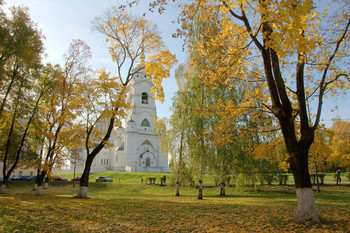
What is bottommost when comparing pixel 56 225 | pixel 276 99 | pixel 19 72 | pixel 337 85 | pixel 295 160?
pixel 56 225

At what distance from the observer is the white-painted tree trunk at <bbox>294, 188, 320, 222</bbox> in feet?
21.5

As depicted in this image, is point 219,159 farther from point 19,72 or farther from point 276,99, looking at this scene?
point 19,72

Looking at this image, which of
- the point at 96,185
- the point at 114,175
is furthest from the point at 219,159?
the point at 114,175

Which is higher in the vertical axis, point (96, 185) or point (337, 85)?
point (337, 85)

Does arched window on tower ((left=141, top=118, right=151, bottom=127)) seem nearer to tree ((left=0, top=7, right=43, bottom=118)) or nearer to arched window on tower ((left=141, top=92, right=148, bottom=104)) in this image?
arched window on tower ((left=141, top=92, right=148, bottom=104))

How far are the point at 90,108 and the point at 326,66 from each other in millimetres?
14163

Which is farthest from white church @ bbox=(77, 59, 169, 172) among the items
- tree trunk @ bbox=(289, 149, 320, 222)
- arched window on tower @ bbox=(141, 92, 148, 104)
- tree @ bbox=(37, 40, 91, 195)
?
tree trunk @ bbox=(289, 149, 320, 222)

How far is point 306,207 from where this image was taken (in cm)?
663

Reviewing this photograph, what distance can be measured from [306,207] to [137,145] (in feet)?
164

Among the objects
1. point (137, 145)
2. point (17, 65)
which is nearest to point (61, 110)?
point (17, 65)

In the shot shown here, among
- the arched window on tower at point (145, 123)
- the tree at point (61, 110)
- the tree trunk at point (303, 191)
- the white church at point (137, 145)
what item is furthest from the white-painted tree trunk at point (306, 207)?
the arched window on tower at point (145, 123)

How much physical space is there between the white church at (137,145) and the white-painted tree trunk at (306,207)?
4523 cm

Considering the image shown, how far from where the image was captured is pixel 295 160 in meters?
6.99

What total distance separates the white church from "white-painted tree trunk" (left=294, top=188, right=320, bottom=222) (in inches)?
1781
